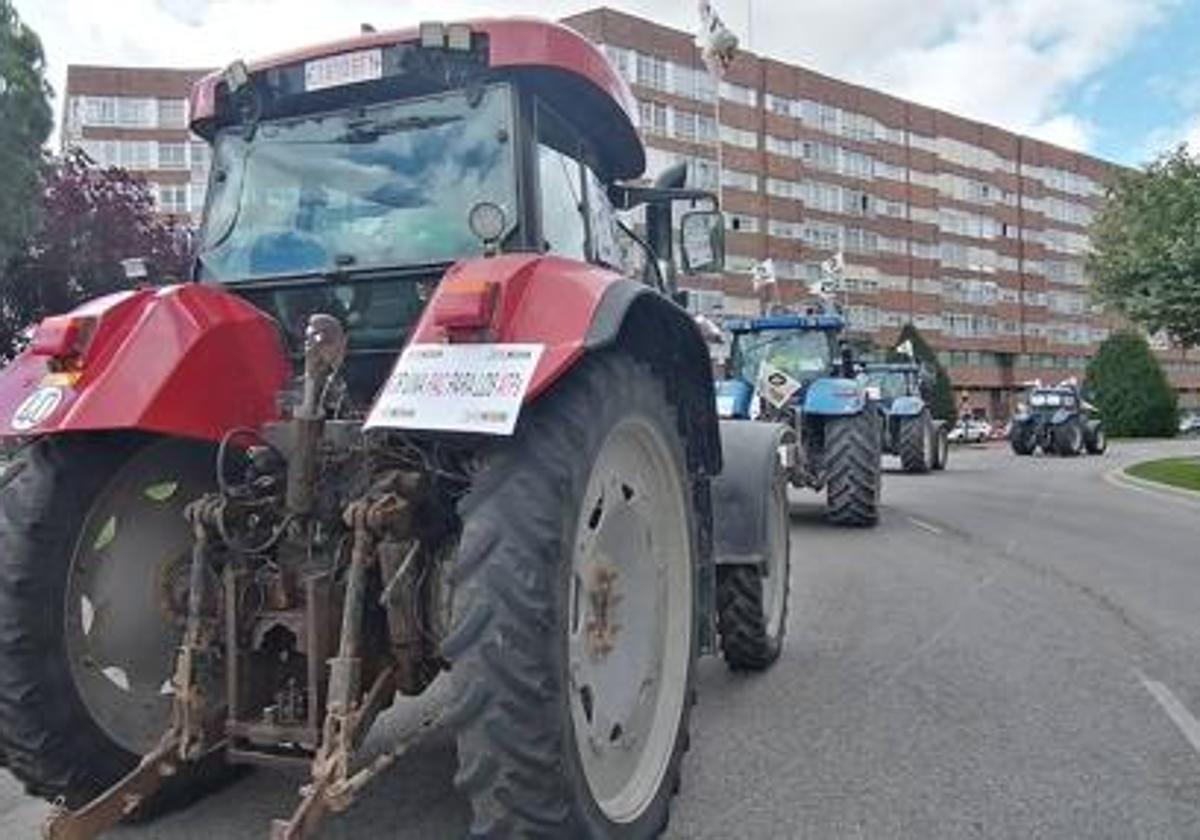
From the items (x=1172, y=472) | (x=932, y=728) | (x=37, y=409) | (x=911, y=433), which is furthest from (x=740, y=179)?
(x=37, y=409)

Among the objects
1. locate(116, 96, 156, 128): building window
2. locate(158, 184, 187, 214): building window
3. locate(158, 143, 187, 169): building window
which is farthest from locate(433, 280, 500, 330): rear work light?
locate(116, 96, 156, 128): building window

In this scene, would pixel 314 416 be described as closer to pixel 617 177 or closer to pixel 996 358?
pixel 617 177

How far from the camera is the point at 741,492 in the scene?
6.73 metres

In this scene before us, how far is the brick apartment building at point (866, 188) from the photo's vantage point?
72375 mm

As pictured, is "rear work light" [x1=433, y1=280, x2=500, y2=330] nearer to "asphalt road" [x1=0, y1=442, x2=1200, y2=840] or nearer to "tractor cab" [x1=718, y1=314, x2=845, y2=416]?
"asphalt road" [x1=0, y1=442, x2=1200, y2=840]

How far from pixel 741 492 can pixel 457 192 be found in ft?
8.37

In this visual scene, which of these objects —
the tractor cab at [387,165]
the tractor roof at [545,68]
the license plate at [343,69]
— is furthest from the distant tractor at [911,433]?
the license plate at [343,69]

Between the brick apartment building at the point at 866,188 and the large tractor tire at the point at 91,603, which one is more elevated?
the brick apartment building at the point at 866,188

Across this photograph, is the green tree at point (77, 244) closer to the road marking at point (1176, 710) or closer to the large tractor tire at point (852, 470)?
the large tractor tire at point (852, 470)

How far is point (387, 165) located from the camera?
4.92m

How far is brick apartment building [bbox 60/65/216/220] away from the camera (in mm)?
73500

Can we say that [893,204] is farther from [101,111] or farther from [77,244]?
[77,244]

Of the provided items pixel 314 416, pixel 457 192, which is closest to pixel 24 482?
pixel 314 416

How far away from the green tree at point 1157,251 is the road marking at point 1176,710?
18784 mm
